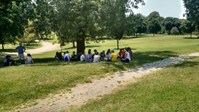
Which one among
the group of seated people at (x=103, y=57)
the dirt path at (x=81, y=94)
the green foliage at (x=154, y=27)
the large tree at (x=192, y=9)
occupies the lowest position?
the dirt path at (x=81, y=94)

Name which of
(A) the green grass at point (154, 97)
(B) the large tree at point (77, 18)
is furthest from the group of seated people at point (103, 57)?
(A) the green grass at point (154, 97)

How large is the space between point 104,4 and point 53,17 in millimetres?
5404

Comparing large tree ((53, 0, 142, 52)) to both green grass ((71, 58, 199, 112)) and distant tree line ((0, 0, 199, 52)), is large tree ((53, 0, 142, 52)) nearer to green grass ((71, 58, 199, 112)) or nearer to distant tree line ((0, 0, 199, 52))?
distant tree line ((0, 0, 199, 52))

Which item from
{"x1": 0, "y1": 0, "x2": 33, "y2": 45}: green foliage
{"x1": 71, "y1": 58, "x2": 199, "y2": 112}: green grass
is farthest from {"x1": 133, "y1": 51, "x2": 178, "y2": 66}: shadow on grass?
{"x1": 0, "y1": 0, "x2": 33, "y2": 45}: green foliage

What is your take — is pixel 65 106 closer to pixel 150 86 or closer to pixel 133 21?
pixel 150 86

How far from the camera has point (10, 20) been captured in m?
34.2

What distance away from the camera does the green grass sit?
14289 millimetres

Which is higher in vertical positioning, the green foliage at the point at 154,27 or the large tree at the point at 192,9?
the large tree at the point at 192,9

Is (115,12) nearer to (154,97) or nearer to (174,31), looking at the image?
(154,97)

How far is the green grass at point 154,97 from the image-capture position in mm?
14289

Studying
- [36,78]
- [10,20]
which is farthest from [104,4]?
[36,78]

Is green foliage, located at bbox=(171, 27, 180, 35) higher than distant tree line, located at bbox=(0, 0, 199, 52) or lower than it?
lower

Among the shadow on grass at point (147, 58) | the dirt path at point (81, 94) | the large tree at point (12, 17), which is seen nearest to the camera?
the dirt path at point (81, 94)

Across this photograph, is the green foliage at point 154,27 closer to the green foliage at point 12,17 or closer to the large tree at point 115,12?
the large tree at point 115,12
